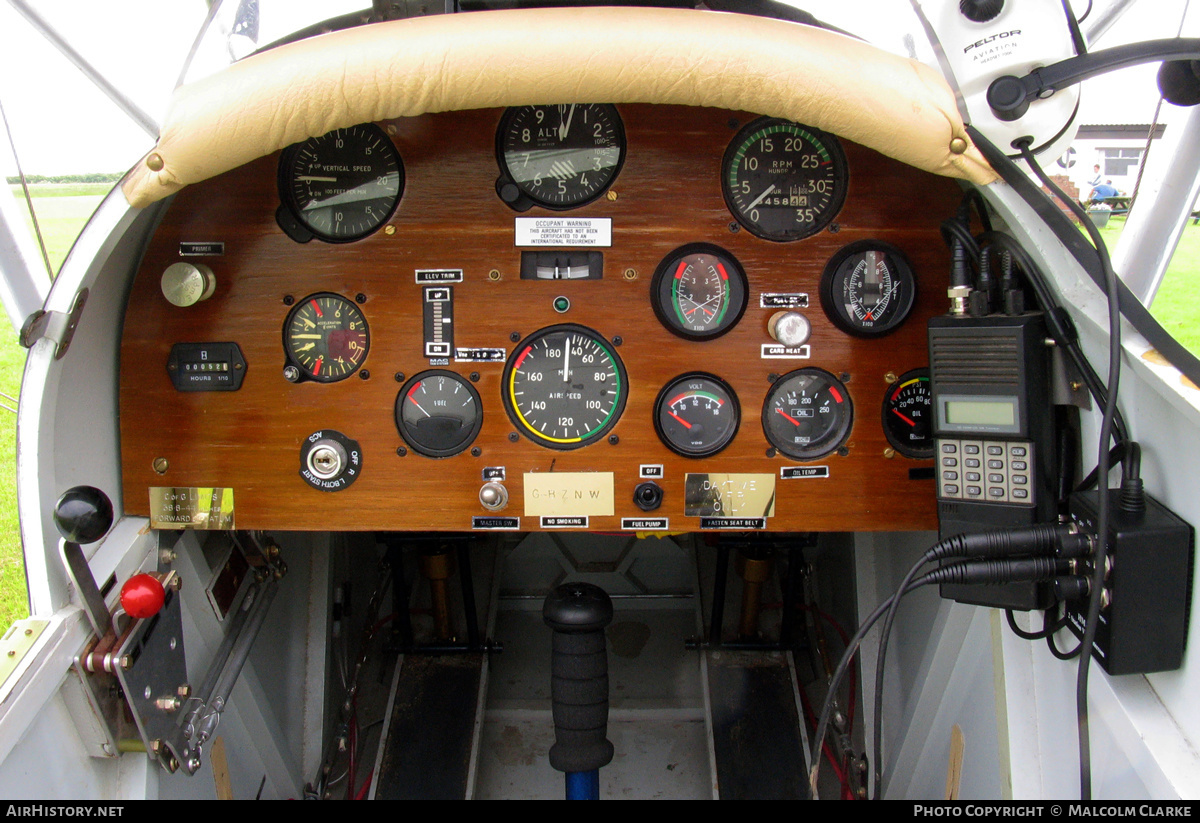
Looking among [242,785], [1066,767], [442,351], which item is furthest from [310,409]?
[1066,767]

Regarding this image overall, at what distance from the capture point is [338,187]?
1724 mm

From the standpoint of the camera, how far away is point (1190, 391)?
3.35 feet

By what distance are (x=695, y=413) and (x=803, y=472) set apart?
28 centimetres

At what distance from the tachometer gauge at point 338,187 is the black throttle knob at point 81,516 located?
0.69m

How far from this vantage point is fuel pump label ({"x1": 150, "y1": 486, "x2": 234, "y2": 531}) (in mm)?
1751

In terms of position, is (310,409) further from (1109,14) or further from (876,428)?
(1109,14)

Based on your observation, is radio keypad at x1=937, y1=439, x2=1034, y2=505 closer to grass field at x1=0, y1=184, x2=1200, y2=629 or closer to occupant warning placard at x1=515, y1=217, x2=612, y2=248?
occupant warning placard at x1=515, y1=217, x2=612, y2=248

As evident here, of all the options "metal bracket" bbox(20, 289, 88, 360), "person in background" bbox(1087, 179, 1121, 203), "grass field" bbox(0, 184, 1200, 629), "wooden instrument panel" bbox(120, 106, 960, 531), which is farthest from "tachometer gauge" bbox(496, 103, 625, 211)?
"person in background" bbox(1087, 179, 1121, 203)

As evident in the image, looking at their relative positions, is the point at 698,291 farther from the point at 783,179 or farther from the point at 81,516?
the point at 81,516

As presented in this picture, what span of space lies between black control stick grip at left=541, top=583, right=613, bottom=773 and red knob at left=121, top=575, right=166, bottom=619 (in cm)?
80

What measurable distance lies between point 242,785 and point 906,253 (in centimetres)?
207

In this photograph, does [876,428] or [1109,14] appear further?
[1109,14]

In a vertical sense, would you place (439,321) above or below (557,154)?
below

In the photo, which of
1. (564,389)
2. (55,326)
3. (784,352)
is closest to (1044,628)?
(784,352)
